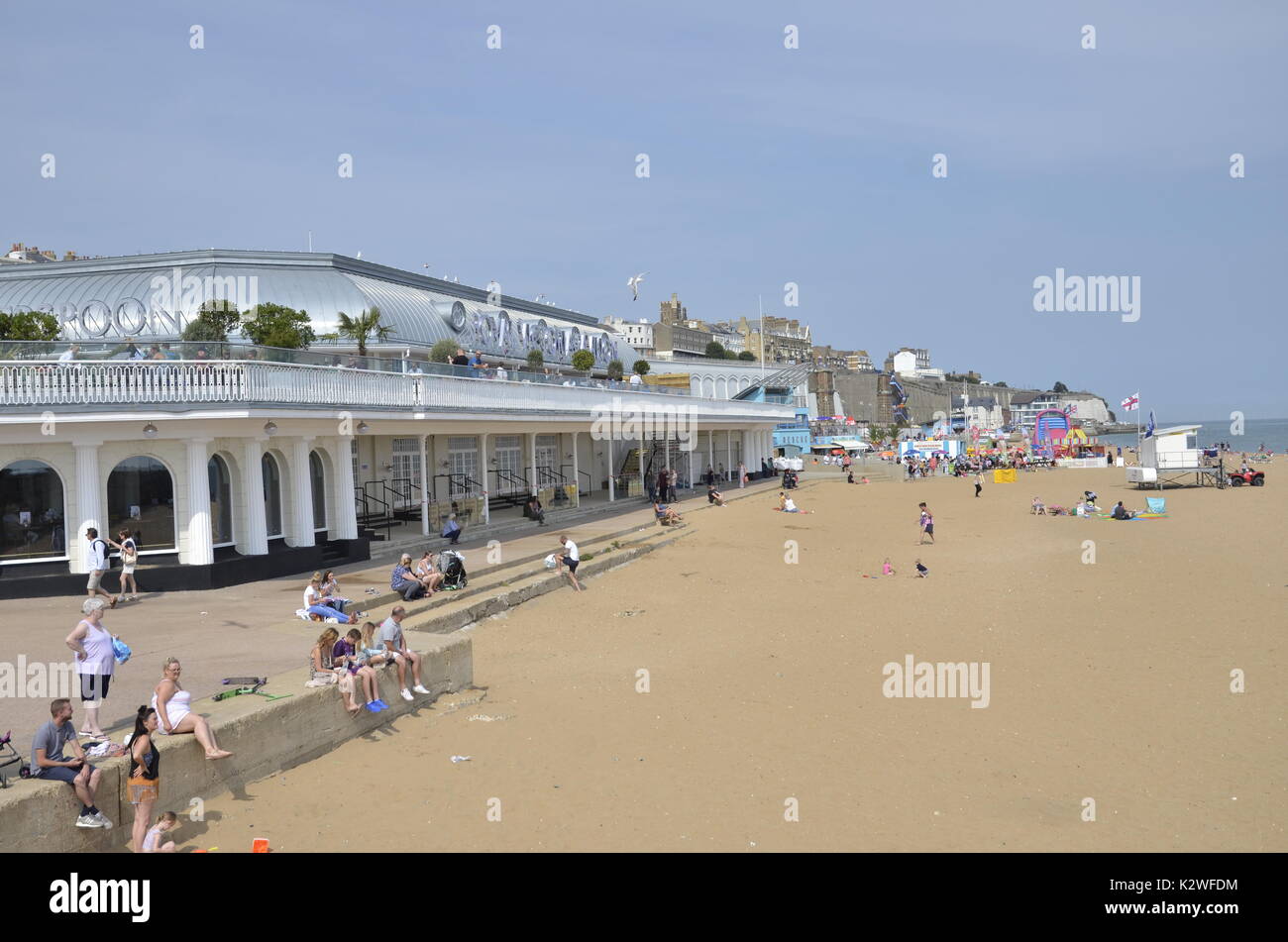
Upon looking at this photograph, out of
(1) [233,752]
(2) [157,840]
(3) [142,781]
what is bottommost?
(2) [157,840]

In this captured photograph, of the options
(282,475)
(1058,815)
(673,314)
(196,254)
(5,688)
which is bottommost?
(1058,815)

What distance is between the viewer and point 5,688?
993 cm

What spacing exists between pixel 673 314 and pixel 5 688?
15336 centimetres

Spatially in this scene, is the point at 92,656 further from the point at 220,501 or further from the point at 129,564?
the point at 220,501

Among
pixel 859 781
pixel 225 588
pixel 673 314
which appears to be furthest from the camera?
pixel 673 314

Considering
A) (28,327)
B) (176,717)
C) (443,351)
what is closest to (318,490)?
(28,327)

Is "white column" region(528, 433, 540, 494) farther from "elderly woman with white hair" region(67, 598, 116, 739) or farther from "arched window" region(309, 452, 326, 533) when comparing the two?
"elderly woman with white hair" region(67, 598, 116, 739)

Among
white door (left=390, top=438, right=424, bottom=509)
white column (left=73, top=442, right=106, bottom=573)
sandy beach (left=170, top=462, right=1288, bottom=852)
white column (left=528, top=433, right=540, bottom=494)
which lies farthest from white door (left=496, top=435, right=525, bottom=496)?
white column (left=73, top=442, right=106, bottom=573)

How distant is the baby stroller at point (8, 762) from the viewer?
22.6 ft

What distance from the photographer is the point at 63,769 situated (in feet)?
22.8

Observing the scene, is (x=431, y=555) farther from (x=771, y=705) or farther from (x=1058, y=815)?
(x=1058, y=815)

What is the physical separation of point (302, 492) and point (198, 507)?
236 centimetres

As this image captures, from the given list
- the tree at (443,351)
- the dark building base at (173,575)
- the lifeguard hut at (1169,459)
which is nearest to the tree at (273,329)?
the dark building base at (173,575)
